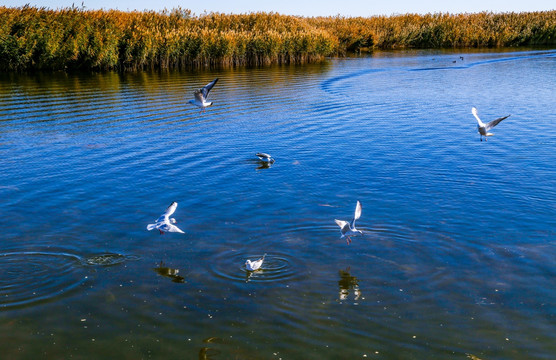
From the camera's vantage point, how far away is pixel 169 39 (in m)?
45.5

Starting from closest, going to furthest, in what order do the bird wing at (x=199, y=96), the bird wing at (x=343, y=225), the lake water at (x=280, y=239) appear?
the lake water at (x=280, y=239) < the bird wing at (x=343, y=225) < the bird wing at (x=199, y=96)

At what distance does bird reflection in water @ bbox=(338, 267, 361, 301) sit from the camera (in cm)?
913

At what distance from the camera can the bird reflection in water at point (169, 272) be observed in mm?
9672

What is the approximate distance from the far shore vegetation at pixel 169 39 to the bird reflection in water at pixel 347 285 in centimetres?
3756

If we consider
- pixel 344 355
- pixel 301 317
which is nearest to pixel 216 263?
pixel 301 317

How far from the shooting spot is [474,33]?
7644 cm

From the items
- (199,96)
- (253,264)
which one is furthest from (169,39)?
(253,264)

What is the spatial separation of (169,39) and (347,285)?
39922 mm

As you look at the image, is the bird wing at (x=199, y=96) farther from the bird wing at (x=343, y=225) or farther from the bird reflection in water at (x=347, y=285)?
the bird reflection in water at (x=347, y=285)

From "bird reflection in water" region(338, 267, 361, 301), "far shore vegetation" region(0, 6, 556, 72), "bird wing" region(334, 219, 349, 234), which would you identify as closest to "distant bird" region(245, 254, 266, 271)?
"bird reflection in water" region(338, 267, 361, 301)

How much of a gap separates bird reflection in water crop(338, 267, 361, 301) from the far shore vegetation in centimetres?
3756

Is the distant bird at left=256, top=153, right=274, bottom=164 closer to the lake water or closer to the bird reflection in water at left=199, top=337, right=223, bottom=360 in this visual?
the lake water

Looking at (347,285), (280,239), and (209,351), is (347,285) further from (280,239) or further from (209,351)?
(209,351)

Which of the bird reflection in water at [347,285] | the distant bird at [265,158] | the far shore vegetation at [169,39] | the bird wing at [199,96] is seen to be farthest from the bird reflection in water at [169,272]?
the far shore vegetation at [169,39]
